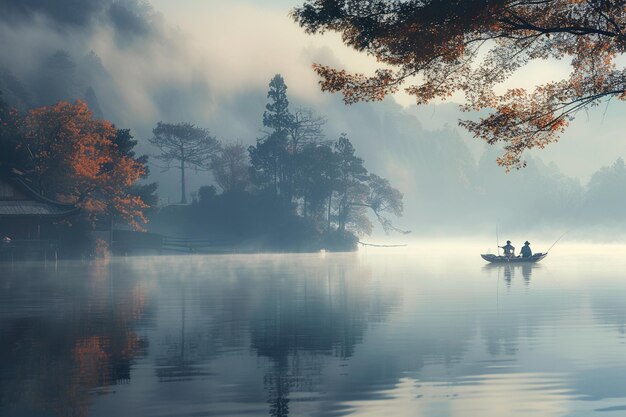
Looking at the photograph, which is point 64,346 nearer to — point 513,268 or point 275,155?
point 513,268

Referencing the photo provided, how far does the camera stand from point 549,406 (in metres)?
13.0

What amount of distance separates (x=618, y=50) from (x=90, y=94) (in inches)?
5605

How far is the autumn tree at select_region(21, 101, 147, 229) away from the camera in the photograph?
80.8 metres

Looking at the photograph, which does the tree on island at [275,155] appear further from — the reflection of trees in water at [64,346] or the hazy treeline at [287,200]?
the reflection of trees in water at [64,346]

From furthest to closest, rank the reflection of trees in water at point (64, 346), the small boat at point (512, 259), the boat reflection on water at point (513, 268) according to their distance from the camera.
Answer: the small boat at point (512, 259), the boat reflection on water at point (513, 268), the reflection of trees in water at point (64, 346)

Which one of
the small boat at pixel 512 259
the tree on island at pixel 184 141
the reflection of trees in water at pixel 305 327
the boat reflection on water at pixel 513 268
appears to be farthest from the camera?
the tree on island at pixel 184 141

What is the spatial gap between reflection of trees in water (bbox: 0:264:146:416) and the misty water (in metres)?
0.05

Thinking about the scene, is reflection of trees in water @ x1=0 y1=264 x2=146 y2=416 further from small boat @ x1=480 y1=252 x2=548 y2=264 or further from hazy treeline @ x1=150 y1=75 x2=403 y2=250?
hazy treeline @ x1=150 y1=75 x2=403 y2=250

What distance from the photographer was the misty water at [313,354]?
13297 millimetres

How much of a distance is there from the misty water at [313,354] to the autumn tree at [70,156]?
1806 inches

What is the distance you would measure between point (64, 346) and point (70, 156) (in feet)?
205

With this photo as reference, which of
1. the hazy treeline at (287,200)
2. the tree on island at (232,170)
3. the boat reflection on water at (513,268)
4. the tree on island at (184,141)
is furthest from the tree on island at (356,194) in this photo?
the boat reflection on water at (513,268)

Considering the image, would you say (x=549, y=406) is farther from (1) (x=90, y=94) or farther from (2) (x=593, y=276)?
(1) (x=90, y=94)

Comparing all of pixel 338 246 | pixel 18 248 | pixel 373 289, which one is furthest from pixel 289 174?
pixel 373 289
